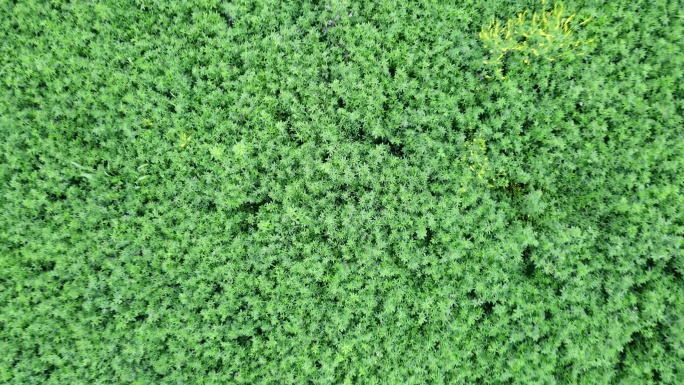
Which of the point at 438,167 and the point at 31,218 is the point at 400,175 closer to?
the point at 438,167

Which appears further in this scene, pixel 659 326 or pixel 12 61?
pixel 12 61

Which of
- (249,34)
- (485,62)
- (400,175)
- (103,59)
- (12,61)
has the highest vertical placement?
(12,61)

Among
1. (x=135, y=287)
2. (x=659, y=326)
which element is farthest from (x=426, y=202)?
(x=135, y=287)

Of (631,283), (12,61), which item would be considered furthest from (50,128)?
(631,283)

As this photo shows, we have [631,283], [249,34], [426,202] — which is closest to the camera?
[631,283]

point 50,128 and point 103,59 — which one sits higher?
point 103,59

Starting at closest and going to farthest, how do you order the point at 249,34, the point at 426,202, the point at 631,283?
the point at 631,283
the point at 426,202
the point at 249,34

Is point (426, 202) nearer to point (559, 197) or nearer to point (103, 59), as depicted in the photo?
point (559, 197)
